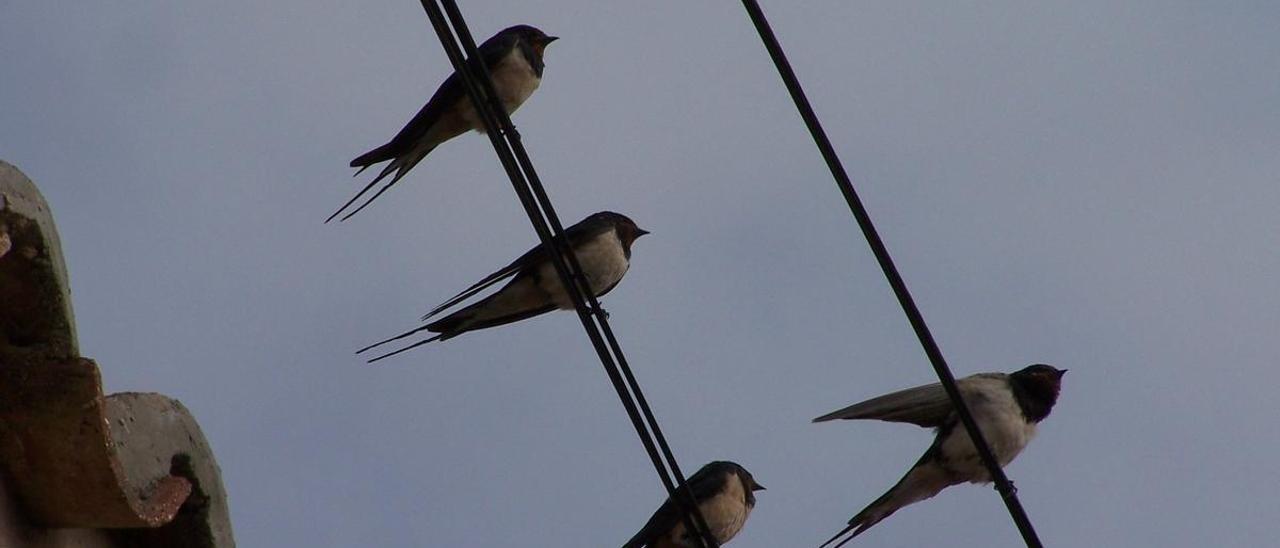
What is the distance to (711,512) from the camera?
297 inches

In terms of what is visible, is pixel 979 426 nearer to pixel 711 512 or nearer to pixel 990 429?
pixel 990 429

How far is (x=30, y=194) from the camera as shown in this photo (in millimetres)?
2828

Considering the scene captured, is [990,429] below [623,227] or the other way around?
below

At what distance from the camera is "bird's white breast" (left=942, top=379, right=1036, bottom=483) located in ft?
19.8

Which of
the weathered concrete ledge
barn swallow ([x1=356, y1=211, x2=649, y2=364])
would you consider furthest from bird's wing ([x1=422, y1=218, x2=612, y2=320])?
the weathered concrete ledge

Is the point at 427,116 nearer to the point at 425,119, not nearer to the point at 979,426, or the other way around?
the point at 425,119

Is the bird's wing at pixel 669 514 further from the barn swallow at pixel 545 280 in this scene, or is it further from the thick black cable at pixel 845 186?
the thick black cable at pixel 845 186

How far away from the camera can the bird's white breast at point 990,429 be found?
6.03 metres

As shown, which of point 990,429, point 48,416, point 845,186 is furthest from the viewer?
point 990,429

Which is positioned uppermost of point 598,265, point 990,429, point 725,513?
point 598,265

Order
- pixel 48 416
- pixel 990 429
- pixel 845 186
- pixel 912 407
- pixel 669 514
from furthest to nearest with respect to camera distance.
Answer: pixel 669 514 < pixel 990 429 < pixel 912 407 < pixel 845 186 < pixel 48 416

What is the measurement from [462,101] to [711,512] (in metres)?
2.20

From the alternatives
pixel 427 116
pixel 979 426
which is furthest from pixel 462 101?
pixel 979 426

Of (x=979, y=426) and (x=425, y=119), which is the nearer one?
(x=979, y=426)
